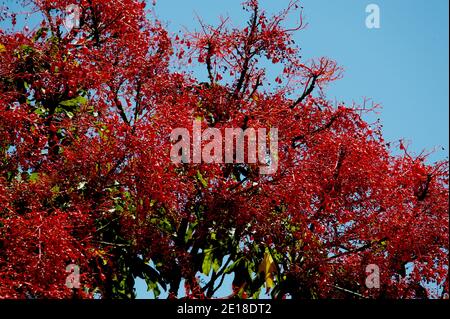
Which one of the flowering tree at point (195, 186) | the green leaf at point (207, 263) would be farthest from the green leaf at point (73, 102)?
the green leaf at point (207, 263)

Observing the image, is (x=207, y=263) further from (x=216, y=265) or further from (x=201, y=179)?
(x=201, y=179)

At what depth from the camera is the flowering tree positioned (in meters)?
8.04

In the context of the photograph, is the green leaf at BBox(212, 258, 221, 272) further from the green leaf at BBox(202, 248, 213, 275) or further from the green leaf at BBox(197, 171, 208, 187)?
the green leaf at BBox(197, 171, 208, 187)

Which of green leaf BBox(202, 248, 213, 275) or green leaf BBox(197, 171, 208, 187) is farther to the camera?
green leaf BBox(202, 248, 213, 275)

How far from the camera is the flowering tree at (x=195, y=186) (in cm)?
804

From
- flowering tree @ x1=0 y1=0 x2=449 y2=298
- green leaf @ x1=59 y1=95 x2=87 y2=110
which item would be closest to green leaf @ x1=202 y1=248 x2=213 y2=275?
flowering tree @ x1=0 y1=0 x2=449 y2=298

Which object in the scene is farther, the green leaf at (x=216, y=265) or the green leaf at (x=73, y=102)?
the green leaf at (x=73, y=102)

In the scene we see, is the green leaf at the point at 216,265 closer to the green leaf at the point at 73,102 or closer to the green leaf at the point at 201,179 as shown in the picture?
the green leaf at the point at 201,179

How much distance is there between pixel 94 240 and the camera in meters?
8.22

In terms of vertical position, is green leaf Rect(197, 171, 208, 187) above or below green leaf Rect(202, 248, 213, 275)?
above

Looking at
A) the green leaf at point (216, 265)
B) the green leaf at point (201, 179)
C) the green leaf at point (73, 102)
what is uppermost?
the green leaf at point (73, 102)
